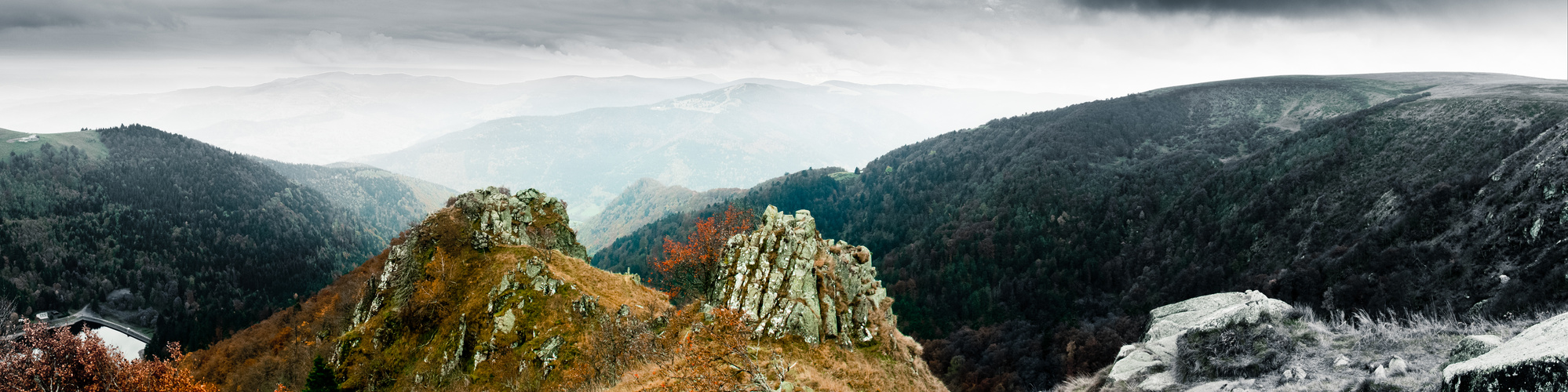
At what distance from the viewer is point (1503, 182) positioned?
5659cm

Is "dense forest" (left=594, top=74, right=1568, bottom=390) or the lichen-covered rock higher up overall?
the lichen-covered rock

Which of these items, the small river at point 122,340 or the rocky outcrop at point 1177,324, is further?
the small river at point 122,340

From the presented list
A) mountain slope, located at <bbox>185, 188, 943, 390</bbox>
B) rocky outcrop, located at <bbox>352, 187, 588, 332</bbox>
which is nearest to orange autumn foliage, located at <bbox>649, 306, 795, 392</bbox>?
mountain slope, located at <bbox>185, 188, 943, 390</bbox>

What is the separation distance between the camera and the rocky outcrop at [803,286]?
2417 cm

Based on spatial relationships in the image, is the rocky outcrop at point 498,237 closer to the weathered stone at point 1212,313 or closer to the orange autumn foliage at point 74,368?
the orange autumn foliage at point 74,368

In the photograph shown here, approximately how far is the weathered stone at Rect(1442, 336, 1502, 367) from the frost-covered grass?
36 centimetres

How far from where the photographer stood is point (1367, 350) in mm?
15695

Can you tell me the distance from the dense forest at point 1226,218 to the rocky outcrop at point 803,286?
48.7 metres

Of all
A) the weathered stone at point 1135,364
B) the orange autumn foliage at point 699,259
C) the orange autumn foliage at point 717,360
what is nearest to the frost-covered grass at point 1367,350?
the weathered stone at point 1135,364

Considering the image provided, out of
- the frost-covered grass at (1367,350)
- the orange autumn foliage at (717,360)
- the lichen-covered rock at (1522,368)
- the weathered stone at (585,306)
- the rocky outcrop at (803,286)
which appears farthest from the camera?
the weathered stone at (585,306)

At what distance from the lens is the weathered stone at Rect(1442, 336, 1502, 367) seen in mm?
11820

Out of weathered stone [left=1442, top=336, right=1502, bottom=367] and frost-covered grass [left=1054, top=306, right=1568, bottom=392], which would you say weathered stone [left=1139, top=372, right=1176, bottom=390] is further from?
weathered stone [left=1442, top=336, right=1502, bottom=367]

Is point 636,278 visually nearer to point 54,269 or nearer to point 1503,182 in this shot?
point 1503,182

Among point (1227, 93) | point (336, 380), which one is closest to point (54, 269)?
point (336, 380)
